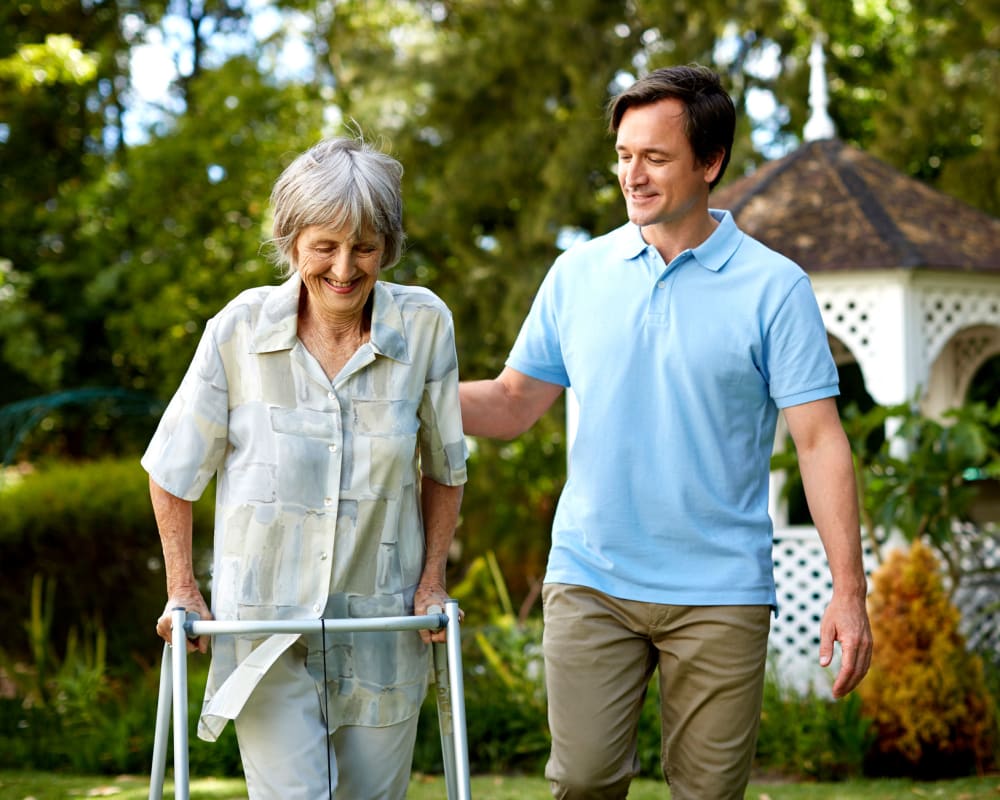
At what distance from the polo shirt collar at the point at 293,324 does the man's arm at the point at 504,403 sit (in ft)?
2.32

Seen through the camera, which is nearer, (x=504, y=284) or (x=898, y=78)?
(x=898, y=78)

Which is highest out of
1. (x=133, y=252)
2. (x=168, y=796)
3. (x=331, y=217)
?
(x=133, y=252)

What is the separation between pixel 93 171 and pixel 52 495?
1132 cm

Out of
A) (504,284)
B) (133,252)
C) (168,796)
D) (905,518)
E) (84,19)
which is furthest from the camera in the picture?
(84,19)

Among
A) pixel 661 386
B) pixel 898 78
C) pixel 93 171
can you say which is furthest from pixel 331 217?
pixel 93 171

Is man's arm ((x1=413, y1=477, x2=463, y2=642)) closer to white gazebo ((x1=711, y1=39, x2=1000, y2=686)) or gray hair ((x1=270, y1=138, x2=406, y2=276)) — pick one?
gray hair ((x1=270, y1=138, x2=406, y2=276))

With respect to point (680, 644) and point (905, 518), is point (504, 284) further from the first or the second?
point (680, 644)

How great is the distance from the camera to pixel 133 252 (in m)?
18.5

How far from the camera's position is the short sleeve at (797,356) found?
3.35 meters

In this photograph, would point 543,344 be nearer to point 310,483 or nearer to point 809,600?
point 310,483

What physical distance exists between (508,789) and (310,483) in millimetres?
3837

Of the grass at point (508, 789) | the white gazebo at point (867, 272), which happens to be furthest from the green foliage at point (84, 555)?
the white gazebo at point (867, 272)

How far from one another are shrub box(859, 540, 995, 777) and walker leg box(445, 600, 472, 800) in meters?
4.13

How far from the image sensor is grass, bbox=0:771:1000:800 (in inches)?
243
